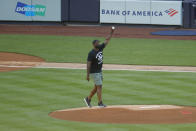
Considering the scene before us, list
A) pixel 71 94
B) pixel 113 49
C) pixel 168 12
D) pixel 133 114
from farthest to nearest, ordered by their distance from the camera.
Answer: pixel 168 12 < pixel 113 49 < pixel 71 94 < pixel 133 114

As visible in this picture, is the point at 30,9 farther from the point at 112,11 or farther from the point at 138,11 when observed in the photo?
the point at 138,11

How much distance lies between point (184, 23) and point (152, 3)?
2.77 metres

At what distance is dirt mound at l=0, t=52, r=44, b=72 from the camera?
2258cm

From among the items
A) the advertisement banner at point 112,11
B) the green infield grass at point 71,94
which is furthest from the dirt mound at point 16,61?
the advertisement banner at point 112,11

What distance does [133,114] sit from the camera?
13.9m

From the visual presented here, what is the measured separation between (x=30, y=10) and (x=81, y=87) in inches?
808

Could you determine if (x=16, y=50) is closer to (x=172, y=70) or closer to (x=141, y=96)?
(x=172, y=70)

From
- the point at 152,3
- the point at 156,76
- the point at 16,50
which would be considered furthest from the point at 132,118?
the point at 152,3

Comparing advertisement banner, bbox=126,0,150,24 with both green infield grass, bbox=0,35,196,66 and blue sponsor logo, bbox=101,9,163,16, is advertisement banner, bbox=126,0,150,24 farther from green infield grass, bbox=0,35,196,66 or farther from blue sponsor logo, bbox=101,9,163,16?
green infield grass, bbox=0,35,196,66

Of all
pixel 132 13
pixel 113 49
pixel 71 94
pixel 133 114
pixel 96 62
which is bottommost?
pixel 133 114

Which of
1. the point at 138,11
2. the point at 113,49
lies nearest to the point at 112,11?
the point at 138,11

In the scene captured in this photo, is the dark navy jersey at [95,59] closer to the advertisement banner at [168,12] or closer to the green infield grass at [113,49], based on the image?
the green infield grass at [113,49]

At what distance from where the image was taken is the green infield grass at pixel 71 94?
12742 millimetres

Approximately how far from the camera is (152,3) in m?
35.7
